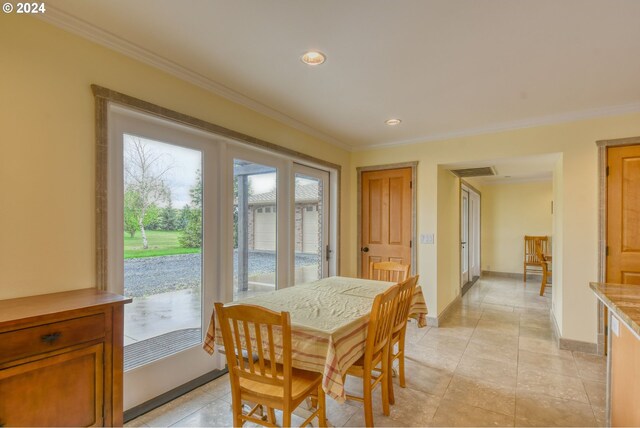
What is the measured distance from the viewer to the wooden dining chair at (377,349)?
179cm

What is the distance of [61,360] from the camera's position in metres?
1.41

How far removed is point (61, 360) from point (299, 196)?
270 centimetres

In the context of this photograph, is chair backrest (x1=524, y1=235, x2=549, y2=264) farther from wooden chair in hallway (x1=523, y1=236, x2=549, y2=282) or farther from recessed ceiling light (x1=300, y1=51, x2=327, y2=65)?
recessed ceiling light (x1=300, y1=51, x2=327, y2=65)

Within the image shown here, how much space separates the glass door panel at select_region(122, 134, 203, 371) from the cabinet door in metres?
0.59

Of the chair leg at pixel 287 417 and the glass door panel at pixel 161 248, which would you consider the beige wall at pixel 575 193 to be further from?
the glass door panel at pixel 161 248

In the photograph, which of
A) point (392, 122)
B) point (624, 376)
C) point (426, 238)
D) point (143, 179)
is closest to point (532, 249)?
point (426, 238)

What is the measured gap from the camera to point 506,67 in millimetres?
2270

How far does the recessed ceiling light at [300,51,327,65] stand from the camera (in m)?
2.10

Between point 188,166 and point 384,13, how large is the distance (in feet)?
5.89

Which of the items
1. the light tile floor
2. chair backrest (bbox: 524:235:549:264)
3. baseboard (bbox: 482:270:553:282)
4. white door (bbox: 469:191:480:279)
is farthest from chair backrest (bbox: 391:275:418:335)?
baseboard (bbox: 482:270:553:282)

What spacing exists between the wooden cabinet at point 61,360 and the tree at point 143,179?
2.24 feet

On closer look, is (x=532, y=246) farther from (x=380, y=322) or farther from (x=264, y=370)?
(x=264, y=370)

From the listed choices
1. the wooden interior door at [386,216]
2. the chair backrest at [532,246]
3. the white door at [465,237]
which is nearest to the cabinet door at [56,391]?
the wooden interior door at [386,216]

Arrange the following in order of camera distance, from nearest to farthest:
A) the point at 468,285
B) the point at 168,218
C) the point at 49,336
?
the point at 49,336
the point at 168,218
the point at 468,285
